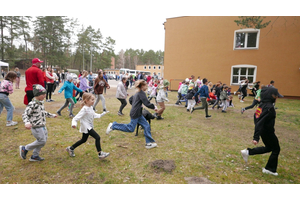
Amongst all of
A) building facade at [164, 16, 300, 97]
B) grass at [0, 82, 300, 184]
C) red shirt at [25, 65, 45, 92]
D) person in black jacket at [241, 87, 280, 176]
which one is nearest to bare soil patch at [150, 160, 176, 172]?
grass at [0, 82, 300, 184]

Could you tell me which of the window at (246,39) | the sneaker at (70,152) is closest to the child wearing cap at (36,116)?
the sneaker at (70,152)

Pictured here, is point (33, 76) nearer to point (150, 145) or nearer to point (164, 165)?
point (150, 145)

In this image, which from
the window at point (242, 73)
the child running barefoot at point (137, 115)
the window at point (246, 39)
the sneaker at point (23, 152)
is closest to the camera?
the sneaker at point (23, 152)

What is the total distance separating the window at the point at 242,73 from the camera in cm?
1884

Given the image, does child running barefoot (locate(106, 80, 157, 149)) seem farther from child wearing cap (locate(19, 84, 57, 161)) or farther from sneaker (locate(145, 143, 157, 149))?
child wearing cap (locate(19, 84, 57, 161))

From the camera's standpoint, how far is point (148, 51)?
102625 mm

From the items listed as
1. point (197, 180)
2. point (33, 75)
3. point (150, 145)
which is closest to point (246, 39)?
point (150, 145)

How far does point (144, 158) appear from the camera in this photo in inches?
171

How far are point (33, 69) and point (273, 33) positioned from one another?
20839 mm

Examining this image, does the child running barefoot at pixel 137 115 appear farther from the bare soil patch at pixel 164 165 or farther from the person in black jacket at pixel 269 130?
the person in black jacket at pixel 269 130

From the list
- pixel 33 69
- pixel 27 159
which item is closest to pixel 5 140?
pixel 27 159

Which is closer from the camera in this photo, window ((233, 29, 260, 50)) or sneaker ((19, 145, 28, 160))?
sneaker ((19, 145, 28, 160))

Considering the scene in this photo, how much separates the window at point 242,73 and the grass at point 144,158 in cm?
1352

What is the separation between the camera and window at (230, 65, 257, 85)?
61.8 feet
